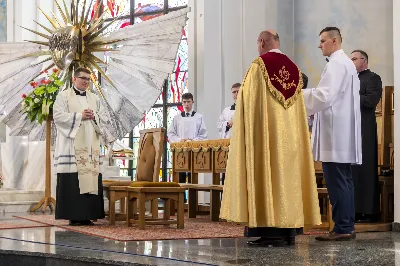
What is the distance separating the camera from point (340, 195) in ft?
22.0

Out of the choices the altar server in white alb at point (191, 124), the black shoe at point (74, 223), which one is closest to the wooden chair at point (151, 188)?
the black shoe at point (74, 223)

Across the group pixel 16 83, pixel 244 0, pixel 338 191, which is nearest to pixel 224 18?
pixel 244 0

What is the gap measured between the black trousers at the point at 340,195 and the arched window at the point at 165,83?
777 centimetres

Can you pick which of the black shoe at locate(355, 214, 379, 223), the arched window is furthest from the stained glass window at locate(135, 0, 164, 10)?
the black shoe at locate(355, 214, 379, 223)

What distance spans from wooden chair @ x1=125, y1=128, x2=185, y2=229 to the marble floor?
32.5 inches

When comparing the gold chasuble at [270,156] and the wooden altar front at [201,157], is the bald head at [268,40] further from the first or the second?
the wooden altar front at [201,157]

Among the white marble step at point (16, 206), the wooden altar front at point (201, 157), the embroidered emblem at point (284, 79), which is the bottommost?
the white marble step at point (16, 206)

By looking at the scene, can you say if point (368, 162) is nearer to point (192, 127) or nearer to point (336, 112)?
point (336, 112)

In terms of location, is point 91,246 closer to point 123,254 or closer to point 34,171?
point 123,254

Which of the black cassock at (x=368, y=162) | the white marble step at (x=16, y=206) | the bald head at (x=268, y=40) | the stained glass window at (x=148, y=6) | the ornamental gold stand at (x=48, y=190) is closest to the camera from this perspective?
the bald head at (x=268, y=40)

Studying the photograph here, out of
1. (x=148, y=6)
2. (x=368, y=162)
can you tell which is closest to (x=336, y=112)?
(x=368, y=162)

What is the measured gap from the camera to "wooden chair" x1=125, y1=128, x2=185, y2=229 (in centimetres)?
784

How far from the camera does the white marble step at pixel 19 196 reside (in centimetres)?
1200

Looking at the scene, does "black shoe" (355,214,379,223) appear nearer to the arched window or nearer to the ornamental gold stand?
the ornamental gold stand
